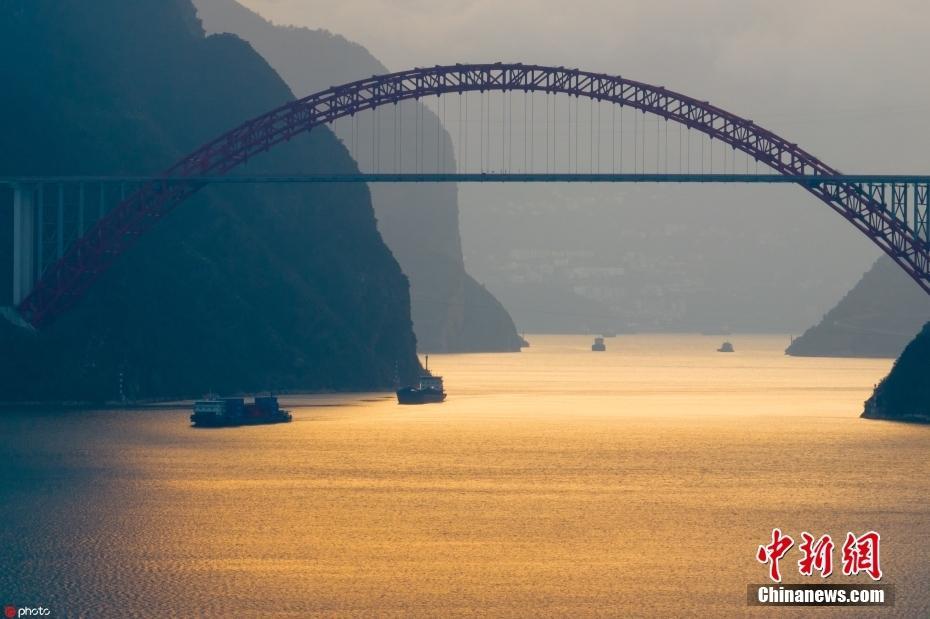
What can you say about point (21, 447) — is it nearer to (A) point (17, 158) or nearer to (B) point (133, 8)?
(A) point (17, 158)

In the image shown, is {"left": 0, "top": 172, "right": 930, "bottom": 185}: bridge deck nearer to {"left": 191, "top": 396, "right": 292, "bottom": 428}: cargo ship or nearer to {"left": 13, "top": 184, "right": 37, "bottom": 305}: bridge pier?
{"left": 13, "top": 184, "right": 37, "bottom": 305}: bridge pier

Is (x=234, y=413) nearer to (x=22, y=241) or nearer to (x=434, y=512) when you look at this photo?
(x=22, y=241)

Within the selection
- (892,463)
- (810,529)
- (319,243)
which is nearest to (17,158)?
(319,243)
